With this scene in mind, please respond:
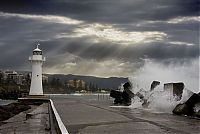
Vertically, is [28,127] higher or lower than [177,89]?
lower

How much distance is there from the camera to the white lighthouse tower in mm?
47844

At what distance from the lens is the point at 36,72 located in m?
48.4

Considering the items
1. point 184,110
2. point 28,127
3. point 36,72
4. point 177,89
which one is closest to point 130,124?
point 28,127

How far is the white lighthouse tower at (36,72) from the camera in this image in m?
47.8

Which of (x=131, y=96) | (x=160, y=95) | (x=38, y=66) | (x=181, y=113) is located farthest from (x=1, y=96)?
(x=181, y=113)

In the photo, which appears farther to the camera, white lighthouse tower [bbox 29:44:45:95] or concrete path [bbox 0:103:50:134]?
white lighthouse tower [bbox 29:44:45:95]

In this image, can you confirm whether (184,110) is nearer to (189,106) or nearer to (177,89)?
(189,106)

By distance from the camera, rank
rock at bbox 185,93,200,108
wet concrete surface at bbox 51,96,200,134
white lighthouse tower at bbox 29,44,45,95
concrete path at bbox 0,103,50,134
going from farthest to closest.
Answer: white lighthouse tower at bbox 29,44,45,95 < rock at bbox 185,93,200,108 < concrete path at bbox 0,103,50,134 < wet concrete surface at bbox 51,96,200,134

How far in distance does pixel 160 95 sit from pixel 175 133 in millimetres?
15339

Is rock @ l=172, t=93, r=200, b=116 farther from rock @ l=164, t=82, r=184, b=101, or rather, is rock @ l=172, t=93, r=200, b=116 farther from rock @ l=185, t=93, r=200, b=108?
rock @ l=164, t=82, r=184, b=101

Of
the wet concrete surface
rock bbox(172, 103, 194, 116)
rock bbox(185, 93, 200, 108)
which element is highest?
rock bbox(185, 93, 200, 108)

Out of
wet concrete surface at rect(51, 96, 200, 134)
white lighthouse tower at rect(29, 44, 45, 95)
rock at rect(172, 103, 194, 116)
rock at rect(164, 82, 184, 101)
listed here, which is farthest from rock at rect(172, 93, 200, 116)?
white lighthouse tower at rect(29, 44, 45, 95)

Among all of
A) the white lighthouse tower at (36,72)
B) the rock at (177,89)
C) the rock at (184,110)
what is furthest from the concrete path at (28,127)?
the white lighthouse tower at (36,72)

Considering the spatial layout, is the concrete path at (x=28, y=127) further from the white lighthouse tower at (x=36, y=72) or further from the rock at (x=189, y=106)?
the white lighthouse tower at (x=36, y=72)
